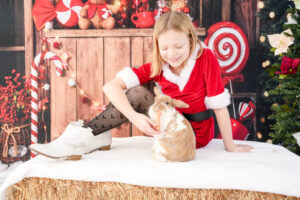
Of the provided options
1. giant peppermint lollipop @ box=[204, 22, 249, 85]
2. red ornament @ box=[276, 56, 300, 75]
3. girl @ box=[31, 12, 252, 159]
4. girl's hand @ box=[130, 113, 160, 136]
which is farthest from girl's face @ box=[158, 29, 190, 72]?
giant peppermint lollipop @ box=[204, 22, 249, 85]

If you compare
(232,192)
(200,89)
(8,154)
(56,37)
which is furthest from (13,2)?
(232,192)

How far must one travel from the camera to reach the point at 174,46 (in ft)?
5.03

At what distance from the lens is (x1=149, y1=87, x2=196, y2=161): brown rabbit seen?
1.41 meters

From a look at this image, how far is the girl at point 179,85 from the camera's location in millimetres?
1558

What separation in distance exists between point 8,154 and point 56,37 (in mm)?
1092

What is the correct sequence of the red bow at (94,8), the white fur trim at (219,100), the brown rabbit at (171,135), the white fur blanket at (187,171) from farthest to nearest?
1. the red bow at (94,8)
2. the white fur trim at (219,100)
3. the brown rabbit at (171,135)
4. the white fur blanket at (187,171)

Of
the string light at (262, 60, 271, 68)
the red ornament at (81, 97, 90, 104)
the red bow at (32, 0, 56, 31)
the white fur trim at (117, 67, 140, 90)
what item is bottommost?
the red ornament at (81, 97, 90, 104)

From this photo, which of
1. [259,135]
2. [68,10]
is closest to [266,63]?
[259,135]

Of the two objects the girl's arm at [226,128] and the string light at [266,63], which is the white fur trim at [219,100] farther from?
the string light at [266,63]

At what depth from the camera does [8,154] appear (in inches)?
101

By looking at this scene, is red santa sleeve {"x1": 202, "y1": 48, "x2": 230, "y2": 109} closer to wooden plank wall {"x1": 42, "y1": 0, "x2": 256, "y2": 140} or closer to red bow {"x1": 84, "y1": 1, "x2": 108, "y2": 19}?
wooden plank wall {"x1": 42, "y1": 0, "x2": 256, "y2": 140}

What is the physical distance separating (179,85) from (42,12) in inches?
61.6

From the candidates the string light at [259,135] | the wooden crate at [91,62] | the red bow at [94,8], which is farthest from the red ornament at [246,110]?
the red bow at [94,8]

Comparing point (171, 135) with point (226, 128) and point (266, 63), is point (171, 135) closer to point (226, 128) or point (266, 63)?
point (226, 128)
